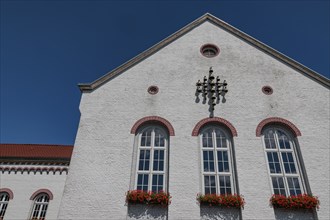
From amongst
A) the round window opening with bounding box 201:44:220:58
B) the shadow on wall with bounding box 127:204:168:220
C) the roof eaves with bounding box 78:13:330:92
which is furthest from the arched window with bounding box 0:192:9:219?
the round window opening with bounding box 201:44:220:58

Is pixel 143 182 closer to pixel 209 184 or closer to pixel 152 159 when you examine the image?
pixel 152 159

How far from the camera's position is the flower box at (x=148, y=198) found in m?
10.4

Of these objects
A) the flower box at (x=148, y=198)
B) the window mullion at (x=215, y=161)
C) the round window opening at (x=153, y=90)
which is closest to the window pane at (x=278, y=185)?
the window mullion at (x=215, y=161)

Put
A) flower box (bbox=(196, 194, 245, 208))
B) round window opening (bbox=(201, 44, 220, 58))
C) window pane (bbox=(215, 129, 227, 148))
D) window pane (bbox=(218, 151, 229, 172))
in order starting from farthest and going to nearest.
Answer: round window opening (bbox=(201, 44, 220, 58)) → window pane (bbox=(215, 129, 227, 148)) → window pane (bbox=(218, 151, 229, 172)) → flower box (bbox=(196, 194, 245, 208))

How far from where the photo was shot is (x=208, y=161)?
38.4ft

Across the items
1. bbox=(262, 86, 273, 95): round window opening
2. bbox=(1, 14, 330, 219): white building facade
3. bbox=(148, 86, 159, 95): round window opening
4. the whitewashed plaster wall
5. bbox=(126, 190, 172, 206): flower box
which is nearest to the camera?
bbox=(126, 190, 172, 206): flower box

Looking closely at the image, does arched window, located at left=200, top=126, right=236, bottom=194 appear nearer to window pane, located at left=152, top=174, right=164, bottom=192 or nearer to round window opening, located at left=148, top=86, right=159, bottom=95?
window pane, located at left=152, top=174, right=164, bottom=192

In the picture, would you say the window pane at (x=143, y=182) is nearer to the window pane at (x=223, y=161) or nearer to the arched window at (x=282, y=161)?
the window pane at (x=223, y=161)

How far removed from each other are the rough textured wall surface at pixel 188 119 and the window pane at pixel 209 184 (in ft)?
1.18

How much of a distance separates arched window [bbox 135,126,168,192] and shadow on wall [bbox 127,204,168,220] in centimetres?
79

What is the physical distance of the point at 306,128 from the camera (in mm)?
12188

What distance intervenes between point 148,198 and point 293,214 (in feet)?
19.4

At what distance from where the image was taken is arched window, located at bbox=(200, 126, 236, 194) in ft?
36.3

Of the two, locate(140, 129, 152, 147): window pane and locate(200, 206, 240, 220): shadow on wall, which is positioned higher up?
locate(140, 129, 152, 147): window pane
